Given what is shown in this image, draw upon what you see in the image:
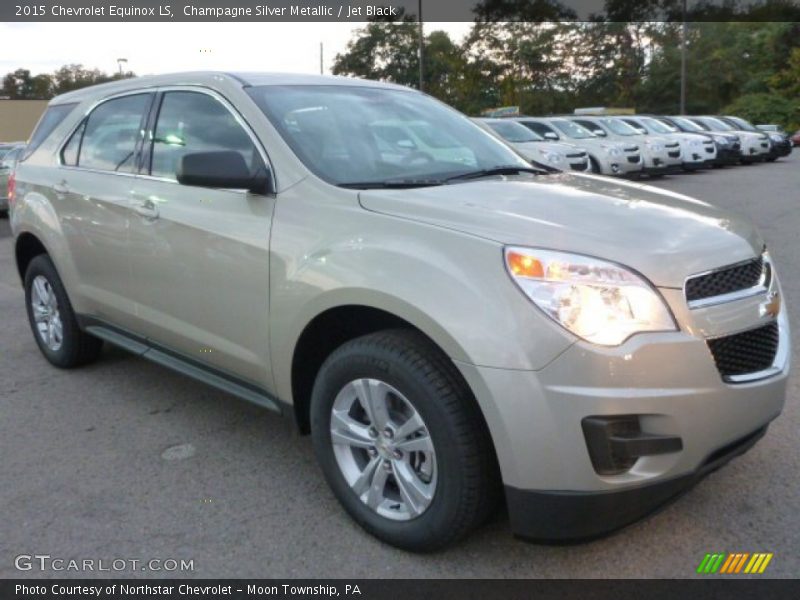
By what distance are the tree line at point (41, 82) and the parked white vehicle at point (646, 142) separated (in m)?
43.1

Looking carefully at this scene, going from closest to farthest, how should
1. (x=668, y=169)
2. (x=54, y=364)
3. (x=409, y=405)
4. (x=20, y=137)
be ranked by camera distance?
1. (x=409, y=405)
2. (x=54, y=364)
3. (x=668, y=169)
4. (x=20, y=137)

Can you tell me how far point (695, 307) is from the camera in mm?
2584

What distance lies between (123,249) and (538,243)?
249 centimetres

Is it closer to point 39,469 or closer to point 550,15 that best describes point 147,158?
point 39,469

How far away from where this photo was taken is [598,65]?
61875mm

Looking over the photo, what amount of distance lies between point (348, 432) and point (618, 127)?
19.0m

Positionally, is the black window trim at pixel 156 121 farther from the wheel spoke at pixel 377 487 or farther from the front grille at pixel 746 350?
the front grille at pixel 746 350

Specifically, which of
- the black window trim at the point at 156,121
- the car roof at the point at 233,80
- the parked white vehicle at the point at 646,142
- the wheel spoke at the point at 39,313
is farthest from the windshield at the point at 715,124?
the black window trim at the point at 156,121

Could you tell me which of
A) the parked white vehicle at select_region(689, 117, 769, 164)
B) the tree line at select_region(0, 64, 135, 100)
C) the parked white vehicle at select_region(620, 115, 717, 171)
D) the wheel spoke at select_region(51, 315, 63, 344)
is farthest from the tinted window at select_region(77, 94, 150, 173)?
the tree line at select_region(0, 64, 135, 100)

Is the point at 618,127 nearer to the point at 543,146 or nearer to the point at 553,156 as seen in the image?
the point at 543,146

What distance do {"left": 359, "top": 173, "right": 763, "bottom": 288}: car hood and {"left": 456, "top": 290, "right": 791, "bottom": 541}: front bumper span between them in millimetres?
→ 196

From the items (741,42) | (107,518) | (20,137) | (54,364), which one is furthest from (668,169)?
(20,137)

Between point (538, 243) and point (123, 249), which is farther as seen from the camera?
point (123, 249)
